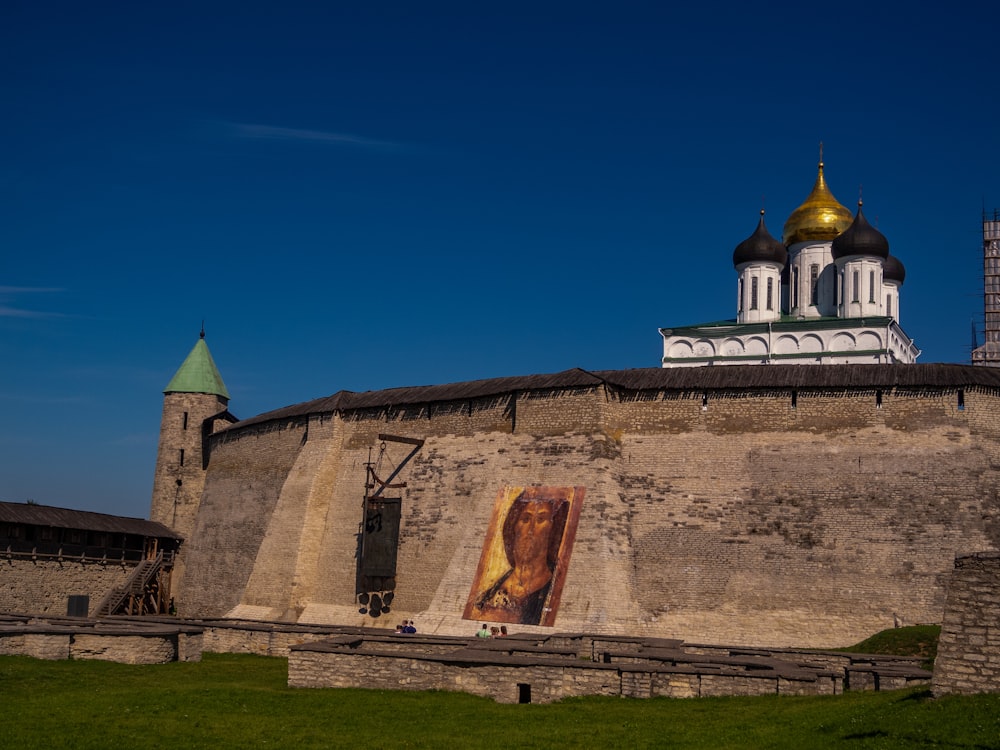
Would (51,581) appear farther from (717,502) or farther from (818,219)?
(818,219)

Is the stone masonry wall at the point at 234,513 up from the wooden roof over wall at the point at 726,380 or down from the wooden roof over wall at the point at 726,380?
down

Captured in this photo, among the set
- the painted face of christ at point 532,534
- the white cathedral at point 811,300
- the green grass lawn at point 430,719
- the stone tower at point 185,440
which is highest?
the white cathedral at point 811,300

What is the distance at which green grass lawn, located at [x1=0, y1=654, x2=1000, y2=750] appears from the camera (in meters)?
10.2

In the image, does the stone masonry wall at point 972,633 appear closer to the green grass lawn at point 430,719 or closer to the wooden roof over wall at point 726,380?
the green grass lawn at point 430,719

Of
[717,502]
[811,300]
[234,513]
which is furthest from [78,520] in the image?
[811,300]

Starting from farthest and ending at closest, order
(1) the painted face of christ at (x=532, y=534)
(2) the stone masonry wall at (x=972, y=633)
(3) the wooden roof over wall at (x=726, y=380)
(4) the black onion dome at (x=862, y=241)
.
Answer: (4) the black onion dome at (x=862, y=241) → (1) the painted face of christ at (x=532, y=534) → (3) the wooden roof over wall at (x=726, y=380) → (2) the stone masonry wall at (x=972, y=633)

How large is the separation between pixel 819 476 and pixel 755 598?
2.75 meters

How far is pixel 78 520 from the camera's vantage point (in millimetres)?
32438

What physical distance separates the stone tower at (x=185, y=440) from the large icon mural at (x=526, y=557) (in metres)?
15.6

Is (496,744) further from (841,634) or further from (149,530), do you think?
(149,530)

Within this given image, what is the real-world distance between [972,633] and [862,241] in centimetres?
2922

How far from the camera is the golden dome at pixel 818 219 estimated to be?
40.5m

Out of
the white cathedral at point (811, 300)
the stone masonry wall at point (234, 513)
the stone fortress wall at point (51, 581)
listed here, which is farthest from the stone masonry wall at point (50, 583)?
the white cathedral at point (811, 300)

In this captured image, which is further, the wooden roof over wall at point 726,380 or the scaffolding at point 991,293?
the scaffolding at point 991,293
